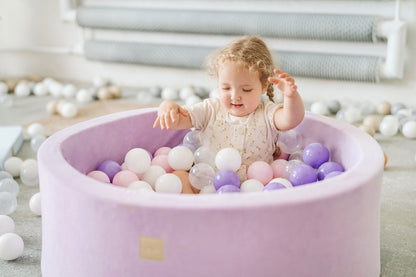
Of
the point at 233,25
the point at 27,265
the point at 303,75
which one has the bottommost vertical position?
the point at 27,265

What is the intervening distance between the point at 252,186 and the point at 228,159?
0.36 feet

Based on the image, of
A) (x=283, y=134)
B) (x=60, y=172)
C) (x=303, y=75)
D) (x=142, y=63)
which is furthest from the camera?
(x=142, y=63)

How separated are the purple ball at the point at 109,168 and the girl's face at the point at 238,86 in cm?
33

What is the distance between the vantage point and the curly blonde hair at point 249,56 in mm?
1296

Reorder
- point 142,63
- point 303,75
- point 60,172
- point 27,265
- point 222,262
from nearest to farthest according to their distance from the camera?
point 222,262
point 60,172
point 27,265
point 303,75
point 142,63

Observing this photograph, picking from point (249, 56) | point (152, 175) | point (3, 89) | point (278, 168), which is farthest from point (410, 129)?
point (3, 89)

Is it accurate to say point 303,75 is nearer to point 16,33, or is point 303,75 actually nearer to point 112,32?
point 112,32

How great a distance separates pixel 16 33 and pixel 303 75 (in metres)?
1.92

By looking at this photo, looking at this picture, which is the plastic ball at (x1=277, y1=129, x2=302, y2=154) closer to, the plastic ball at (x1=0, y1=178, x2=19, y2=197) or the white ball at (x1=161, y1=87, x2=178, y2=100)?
the plastic ball at (x1=0, y1=178, x2=19, y2=197)

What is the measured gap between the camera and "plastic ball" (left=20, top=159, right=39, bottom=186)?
5.39 feet

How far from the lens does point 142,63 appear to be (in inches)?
120

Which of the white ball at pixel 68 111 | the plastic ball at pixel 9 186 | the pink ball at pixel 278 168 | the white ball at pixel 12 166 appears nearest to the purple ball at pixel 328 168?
the pink ball at pixel 278 168

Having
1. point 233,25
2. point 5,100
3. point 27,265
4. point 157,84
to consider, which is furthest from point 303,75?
point 27,265

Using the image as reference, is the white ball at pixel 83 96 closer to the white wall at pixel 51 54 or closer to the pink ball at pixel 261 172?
the white wall at pixel 51 54
